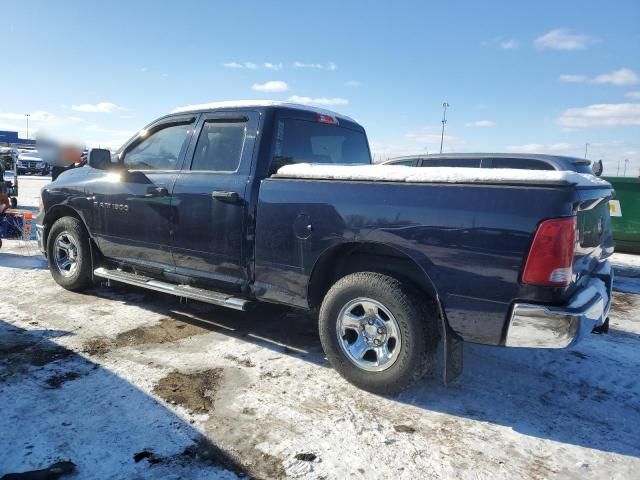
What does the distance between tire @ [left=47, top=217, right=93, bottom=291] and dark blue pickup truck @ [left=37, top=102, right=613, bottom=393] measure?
0.13 feet

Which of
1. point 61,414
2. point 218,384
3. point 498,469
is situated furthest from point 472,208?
point 61,414

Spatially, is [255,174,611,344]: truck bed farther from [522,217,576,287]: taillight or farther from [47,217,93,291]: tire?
[47,217,93,291]: tire

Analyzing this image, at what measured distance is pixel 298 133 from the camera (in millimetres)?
3926

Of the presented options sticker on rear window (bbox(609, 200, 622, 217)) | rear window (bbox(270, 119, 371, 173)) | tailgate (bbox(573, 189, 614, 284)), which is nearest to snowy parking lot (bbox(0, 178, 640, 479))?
tailgate (bbox(573, 189, 614, 284))

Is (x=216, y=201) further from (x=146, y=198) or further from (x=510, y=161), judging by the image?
(x=510, y=161)

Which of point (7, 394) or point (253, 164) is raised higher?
point (253, 164)

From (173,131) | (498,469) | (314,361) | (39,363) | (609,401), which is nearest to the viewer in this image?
(498,469)

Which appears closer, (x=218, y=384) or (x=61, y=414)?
(x=61, y=414)

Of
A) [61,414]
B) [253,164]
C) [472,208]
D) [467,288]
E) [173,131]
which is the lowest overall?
[61,414]

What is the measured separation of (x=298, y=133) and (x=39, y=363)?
2678mm

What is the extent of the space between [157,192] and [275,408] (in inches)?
89.4

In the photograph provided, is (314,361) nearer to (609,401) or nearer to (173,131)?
(609,401)

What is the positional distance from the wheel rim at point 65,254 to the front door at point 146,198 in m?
0.54

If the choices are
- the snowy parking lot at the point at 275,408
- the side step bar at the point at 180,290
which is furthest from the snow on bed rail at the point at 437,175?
the snowy parking lot at the point at 275,408
